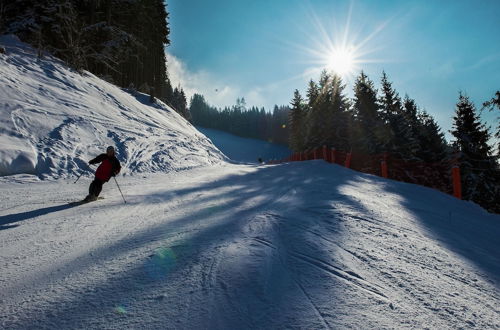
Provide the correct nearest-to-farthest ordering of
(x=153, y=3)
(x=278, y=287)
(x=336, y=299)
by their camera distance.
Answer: (x=336, y=299)
(x=278, y=287)
(x=153, y=3)

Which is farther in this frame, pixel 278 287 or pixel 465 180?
pixel 465 180

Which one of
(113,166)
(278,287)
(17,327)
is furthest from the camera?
(113,166)

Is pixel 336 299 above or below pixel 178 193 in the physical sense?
below

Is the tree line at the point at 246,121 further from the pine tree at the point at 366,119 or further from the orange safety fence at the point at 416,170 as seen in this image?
the orange safety fence at the point at 416,170

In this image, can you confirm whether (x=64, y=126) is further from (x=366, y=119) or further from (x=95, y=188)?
(x=366, y=119)

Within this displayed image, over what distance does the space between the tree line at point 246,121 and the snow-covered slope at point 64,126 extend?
8329cm

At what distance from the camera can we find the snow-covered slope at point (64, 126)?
6941 mm

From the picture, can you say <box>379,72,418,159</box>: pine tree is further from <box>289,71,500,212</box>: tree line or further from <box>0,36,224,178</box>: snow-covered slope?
<box>0,36,224,178</box>: snow-covered slope

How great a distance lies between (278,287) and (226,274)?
20.0 inches

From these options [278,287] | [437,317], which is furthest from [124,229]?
[437,317]

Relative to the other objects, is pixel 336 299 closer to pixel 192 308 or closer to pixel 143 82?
pixel 192 308

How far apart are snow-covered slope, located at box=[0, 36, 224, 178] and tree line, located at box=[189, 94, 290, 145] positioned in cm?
8329

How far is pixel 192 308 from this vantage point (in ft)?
6.35

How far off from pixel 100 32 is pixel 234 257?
26.6 metres
